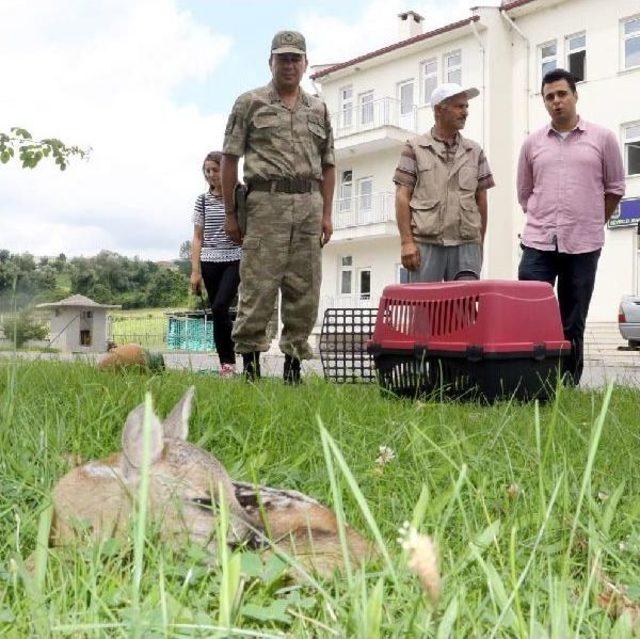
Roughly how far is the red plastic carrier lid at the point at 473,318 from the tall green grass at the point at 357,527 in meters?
0.94

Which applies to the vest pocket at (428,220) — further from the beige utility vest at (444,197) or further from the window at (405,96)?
the window at (405,96)

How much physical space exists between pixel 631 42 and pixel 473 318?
60.0 ft

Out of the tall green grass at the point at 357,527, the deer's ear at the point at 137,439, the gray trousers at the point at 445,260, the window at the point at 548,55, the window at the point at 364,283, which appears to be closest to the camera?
the tall green grass at the point at 357,527

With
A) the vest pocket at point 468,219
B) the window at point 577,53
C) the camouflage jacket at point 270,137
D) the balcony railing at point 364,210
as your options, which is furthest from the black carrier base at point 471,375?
the balcony railing at point 364,210

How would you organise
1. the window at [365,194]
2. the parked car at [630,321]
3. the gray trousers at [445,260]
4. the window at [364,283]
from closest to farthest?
1. the gray trousers at [445,260]
2. the parked car at [630,321]
3. the window at [365,194]
4. the window at [364,283]

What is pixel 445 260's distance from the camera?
4930 millimetres

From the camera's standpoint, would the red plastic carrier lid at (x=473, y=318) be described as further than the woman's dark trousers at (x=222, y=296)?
No

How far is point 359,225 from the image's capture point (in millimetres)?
24609

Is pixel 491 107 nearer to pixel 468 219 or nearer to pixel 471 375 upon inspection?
pixel 468 219

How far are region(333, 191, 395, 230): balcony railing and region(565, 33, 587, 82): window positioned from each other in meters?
6.18

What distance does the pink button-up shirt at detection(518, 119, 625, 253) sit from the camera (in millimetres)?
4770

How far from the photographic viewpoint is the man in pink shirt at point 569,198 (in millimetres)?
4773

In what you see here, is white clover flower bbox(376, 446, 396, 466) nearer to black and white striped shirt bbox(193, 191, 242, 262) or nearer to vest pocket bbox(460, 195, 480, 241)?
vest pocket bbox(460, 195, 480, 241)

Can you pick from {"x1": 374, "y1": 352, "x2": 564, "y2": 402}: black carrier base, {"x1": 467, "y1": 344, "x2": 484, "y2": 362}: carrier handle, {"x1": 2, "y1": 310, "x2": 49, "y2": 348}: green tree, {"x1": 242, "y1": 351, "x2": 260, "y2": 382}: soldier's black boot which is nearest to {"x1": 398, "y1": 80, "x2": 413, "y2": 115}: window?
{"x1": 242, "y1": 351, "x2": 260, "y2": 382}: soldier's black boot
